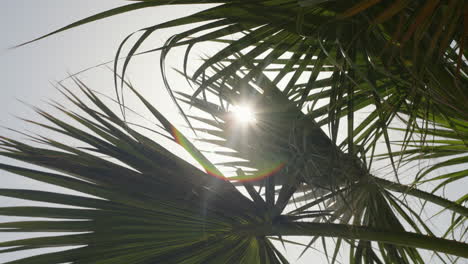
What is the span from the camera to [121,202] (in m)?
1.25

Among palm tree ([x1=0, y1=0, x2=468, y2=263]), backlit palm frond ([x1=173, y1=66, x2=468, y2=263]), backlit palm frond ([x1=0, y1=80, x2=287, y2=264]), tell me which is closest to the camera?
palm tree ([x1=0, y1=0, x2=468, y2=263])

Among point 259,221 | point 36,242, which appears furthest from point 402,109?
point 36,242

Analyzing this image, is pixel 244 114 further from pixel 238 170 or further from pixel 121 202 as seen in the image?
pixel 121 202

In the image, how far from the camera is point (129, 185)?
4.05ft

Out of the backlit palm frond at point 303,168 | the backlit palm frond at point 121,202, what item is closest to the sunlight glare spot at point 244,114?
the backlit palm frond at point 303,168

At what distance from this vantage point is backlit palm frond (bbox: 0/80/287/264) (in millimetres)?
1218

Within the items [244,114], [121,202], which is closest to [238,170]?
[244,114]

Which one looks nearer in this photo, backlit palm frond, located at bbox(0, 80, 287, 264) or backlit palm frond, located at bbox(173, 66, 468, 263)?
backlit palm frond, located at bbox(0, 80, 287, 264)

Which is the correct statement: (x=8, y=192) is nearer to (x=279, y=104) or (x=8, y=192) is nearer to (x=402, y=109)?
(x=279, y=104)

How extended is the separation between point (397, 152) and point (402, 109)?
1.00 ft

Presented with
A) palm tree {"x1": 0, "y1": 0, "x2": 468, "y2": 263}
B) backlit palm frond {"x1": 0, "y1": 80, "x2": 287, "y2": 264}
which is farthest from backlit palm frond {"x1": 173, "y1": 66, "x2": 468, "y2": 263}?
backlit palm frond {"x1": 0, "y1": 80, "x2": 287, "y2": 264}

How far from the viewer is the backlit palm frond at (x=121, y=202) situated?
1.22 m

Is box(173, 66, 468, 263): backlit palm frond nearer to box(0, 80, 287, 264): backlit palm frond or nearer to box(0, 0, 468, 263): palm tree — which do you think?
box(0, 0, 468, 263): palm tree

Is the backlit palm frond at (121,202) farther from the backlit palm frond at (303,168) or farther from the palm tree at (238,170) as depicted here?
the backlit palm frond at (303,168)
